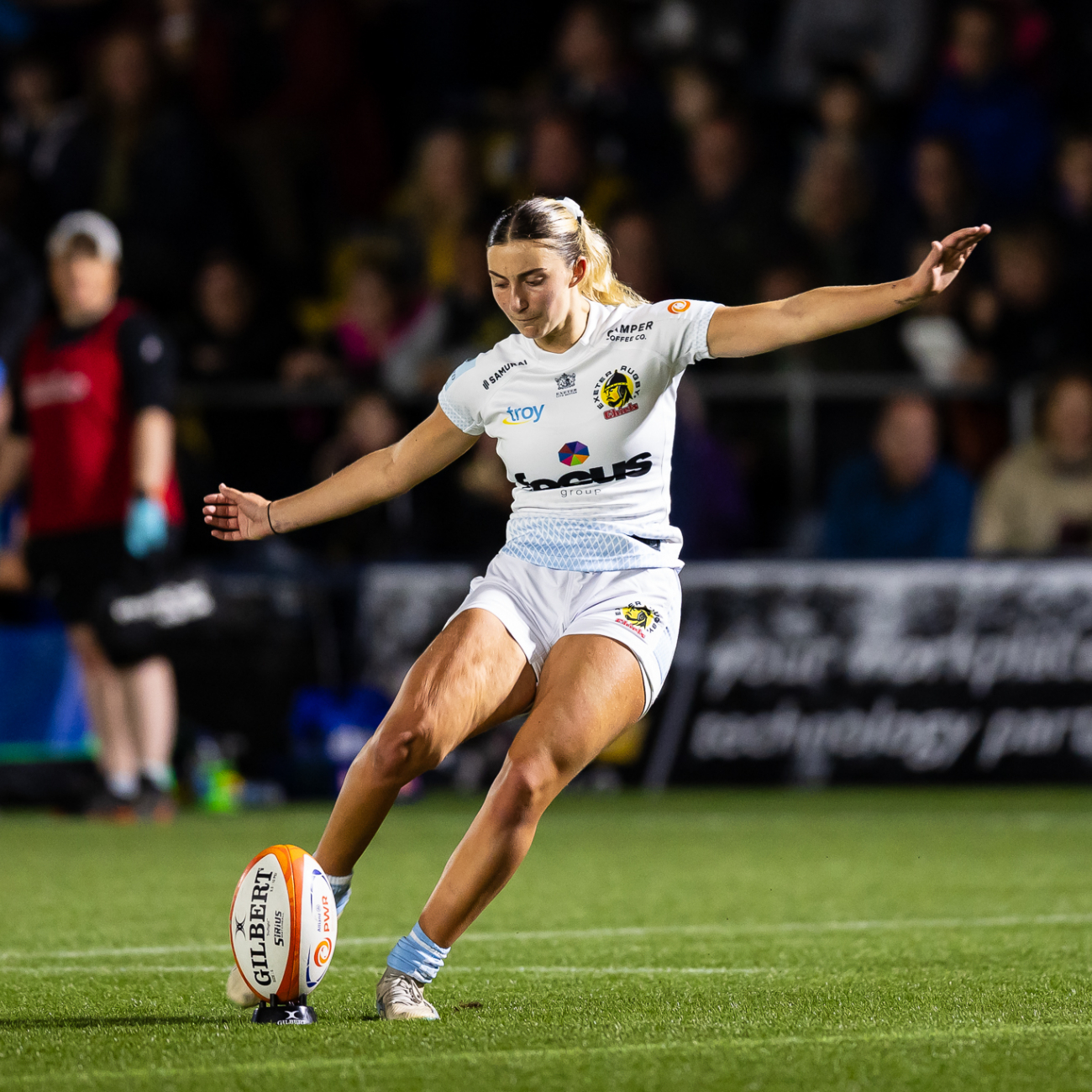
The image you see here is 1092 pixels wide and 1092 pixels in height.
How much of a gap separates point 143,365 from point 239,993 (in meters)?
5.29

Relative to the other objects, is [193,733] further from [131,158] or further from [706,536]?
[131,158]

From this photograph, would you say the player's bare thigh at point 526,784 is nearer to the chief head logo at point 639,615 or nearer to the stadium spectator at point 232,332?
the chief head logo at point 639,615

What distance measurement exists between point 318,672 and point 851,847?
3868 mm

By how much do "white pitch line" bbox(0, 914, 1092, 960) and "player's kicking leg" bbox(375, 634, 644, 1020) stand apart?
1299 millimetres

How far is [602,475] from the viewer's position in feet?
16.5

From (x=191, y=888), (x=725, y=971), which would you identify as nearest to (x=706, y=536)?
(x=191, y=888)

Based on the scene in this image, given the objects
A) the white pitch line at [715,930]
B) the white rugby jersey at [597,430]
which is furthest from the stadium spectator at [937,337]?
the white rugby jersey at [597,430]

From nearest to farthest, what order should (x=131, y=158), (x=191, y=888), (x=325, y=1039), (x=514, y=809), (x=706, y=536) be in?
(x=325, y=1039)
(x=514, y=809)
(x=191, y=888)
(x=706, y=536)
(x=131, y=158)

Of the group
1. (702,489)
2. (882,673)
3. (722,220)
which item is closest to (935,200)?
(722,220)

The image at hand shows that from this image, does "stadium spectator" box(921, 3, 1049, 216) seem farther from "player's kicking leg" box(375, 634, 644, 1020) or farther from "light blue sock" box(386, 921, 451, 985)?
"light blue sock" box(386, 921, 451, 985)

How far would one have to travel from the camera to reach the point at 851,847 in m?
8.47

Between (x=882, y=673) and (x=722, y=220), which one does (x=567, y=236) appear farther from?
(x=722, y=220)

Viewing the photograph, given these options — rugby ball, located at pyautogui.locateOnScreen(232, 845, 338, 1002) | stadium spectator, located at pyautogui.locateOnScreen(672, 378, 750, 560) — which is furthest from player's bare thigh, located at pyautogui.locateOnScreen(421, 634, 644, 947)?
stadium spectator, located at pyautogui.locateOnScreen(672, 378, 750, 560)

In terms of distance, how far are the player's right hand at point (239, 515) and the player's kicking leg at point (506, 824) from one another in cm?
105
